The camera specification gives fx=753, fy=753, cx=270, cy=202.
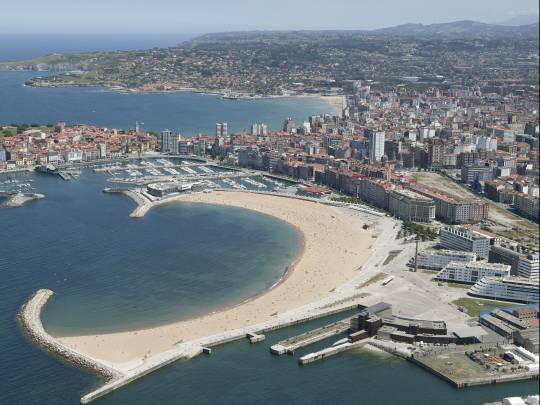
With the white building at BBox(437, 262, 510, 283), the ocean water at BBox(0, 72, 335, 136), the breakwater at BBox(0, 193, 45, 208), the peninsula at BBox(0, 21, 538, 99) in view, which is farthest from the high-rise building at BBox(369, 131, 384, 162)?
the peninsula at BBox(0, 21, 538, 99)

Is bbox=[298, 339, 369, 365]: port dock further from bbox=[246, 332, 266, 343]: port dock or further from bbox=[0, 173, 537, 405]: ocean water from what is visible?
bbox=[246, 332, 266, 343]: port dock

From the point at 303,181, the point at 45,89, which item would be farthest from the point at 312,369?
the point at 45,89

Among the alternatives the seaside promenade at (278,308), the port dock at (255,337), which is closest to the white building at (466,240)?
the seaside promenade at (278,308)

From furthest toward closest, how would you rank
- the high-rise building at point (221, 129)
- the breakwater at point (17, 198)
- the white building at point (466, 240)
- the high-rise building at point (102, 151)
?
the high-rise building at point (221, 129) → the high-rise building at point (102, 151) → the breakwater at point (17, 198) → the white building at point (466, 240)

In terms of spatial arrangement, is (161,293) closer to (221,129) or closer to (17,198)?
(17,198)

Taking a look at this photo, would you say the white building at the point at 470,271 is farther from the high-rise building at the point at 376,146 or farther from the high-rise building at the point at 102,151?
the high-rise building at the point at 102,151

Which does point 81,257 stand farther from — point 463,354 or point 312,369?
point 463,354
